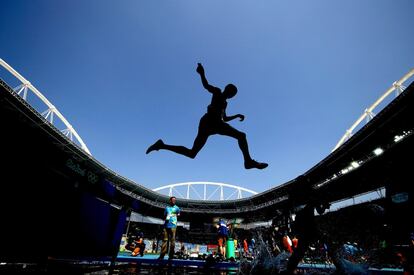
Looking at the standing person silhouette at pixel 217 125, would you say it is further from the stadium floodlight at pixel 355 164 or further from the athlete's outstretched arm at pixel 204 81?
the stadium floodlight at pixel 355 164

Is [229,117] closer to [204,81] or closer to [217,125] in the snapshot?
[217,125]

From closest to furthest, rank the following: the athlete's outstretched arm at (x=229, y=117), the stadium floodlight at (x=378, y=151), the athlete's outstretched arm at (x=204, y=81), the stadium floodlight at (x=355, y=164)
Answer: the athlete's outstretched arm at (x=204, y=81) → the athlete's outstretched arm at (x=229, y=117) → the stadium floodlight at (x=378, y=151) → the stadium floodlight at (x=355, y=164)

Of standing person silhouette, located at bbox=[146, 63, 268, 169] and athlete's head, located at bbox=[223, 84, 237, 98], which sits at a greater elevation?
athlete's head, located at bbox=[223, 84, 237, 98]

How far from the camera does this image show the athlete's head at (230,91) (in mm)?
3879

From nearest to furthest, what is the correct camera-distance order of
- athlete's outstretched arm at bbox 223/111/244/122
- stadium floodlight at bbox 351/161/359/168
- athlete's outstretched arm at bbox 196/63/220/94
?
1. athlete's outstretched arm at bbox 196/63/220/94
2. athlete's outstretched arm at bbox 223/111/244/122
3. stadium floodlight at bbox 351/161/359/168

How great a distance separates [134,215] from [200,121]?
115ft

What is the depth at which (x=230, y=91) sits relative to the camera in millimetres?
3936

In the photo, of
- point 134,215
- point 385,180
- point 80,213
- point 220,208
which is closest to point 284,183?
point 385,180

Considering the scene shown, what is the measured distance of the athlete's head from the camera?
12.7ft

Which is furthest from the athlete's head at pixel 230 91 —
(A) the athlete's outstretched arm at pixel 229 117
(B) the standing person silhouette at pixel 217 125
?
(A) the athlete's outstretched arm at pixel 229 117

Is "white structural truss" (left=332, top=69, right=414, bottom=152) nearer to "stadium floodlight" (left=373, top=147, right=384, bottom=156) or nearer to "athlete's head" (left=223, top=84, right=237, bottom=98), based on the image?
"stadium floodlight" (left=373, top=147, right=384, bottom=156)

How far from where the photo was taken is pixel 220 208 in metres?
37.5

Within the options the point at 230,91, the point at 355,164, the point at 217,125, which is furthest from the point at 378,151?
the point at 217,125

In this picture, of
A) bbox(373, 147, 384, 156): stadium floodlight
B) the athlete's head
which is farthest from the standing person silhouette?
bbox(373, 147, 384, 156): stadium floodlight
